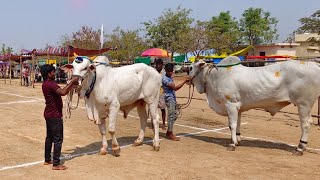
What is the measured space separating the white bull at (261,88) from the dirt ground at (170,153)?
674 mm

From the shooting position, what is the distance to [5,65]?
41.7 m

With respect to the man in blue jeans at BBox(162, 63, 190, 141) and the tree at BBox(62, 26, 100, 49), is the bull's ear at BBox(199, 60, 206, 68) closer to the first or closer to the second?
the man in blue jeans at BBox(162, 63, 190, 141)

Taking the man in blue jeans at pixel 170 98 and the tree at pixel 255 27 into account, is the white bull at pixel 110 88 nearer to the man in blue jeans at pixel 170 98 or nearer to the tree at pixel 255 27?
the man in blue jeans at pixel 170 98

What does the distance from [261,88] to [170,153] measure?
7.26 ft

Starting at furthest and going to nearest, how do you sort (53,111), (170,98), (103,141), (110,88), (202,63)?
(170,98) < (202,63) < (103,141) < (110,88) < (53,111)

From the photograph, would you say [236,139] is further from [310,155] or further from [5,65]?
[5,65]

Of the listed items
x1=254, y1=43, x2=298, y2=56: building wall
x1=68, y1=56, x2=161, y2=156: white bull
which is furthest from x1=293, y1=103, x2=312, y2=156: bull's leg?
x1=254, y1=43, x2=298, y2=56: building wall

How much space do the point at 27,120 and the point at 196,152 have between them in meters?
5.29

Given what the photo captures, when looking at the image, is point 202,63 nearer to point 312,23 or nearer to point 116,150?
point 116,150

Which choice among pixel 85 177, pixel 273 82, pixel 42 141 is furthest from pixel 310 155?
pixel 42 141

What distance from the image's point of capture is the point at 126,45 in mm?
43406

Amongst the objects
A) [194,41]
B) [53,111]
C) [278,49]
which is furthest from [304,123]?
[278,49]

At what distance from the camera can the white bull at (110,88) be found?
6.75m

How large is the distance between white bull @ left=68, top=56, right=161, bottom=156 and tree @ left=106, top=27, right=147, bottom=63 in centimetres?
3438
